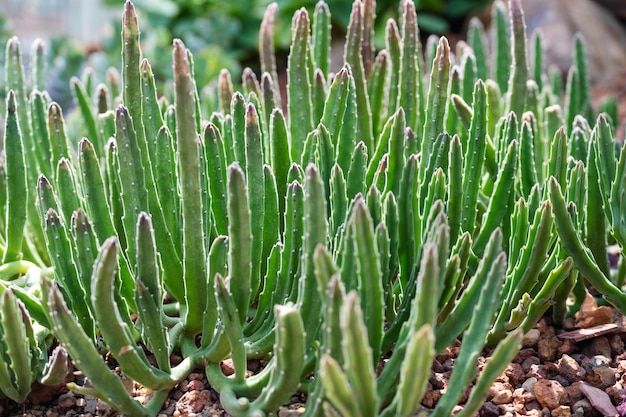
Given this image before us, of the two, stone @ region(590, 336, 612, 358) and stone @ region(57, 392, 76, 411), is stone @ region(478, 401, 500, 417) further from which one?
stone @ region(57, 392, 76, 411)

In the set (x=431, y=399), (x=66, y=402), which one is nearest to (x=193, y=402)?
(x=66, y=402)

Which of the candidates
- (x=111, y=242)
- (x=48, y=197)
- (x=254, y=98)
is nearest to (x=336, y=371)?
(x=111, y=242)

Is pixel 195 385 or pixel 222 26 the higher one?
pixel 222 26

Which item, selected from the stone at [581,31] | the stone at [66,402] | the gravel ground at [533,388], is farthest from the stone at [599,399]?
the stone at [581,31]

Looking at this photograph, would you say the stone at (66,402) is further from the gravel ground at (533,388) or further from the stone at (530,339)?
the stone at (530,339)

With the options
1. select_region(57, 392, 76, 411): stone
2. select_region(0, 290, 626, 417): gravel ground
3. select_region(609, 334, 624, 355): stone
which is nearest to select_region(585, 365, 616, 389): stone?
select_region(0, 290, 626, 417): gravel ground

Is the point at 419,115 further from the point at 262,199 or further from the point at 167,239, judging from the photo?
the point at 167,239

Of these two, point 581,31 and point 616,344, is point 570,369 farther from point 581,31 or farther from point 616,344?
point 581,31
